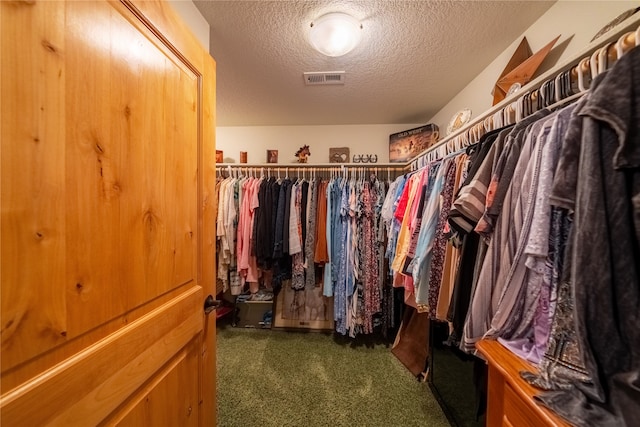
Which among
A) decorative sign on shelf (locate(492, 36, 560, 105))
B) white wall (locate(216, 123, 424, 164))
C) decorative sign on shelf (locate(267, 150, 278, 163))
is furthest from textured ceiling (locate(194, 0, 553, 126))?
decorative sign on shelf (locate(267, 150, 278, 163))

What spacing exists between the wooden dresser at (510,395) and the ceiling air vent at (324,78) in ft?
5.47

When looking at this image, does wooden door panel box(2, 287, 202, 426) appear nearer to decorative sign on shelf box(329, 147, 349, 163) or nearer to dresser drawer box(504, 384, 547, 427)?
dresser drawer box(504, 384, 547, 427)

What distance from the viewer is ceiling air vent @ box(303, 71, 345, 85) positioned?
1.55 meters

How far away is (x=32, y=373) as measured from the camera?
0.37 metres

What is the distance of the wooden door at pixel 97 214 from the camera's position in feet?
1.19

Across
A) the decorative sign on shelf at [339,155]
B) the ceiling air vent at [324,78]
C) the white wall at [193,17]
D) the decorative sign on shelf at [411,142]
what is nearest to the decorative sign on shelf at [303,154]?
the decorative sign on shelf at [339,155]

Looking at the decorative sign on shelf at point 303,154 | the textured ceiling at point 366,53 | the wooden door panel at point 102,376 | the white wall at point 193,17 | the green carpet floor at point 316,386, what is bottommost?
the green carpet floor at point 316,386

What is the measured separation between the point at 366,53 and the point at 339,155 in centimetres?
109

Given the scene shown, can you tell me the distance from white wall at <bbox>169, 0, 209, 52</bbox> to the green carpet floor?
2.03 meters

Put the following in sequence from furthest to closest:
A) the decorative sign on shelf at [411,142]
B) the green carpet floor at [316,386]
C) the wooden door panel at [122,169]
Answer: the decorative sign on shelf at [411,142]
the green carpet floor at [316,386]
the wooden door panel at [122,169]

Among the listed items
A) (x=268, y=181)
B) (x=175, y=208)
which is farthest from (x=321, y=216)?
(x=175, y=208)

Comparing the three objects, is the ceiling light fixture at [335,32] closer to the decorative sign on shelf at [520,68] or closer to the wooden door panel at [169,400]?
the decorative sign on shelf at [520,68]

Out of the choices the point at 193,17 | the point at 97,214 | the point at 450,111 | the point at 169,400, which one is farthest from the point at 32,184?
the point at 450,111

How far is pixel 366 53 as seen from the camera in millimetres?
1359
